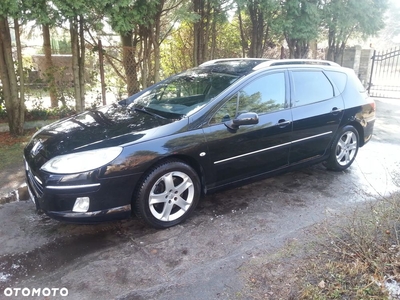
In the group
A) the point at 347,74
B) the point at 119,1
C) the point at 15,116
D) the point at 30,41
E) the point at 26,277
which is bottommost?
the point at 26,277

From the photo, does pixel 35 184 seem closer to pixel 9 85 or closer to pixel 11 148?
pixel 11 148

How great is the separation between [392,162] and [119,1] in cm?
524

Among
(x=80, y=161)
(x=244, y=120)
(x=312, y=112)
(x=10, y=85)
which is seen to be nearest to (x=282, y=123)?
(x=312, y=112)

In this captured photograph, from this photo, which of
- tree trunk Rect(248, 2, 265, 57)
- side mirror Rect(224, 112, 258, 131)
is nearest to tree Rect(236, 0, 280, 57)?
tree trunk Rect(248, 2, 265, 57)

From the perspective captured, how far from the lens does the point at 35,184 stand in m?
3.10

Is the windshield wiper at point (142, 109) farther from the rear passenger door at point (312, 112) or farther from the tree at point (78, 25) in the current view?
the tree at point (78, 25)

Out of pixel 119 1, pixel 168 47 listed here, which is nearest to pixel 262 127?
pixel 119 1

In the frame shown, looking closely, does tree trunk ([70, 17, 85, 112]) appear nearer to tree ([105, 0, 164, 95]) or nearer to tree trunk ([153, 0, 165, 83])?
tree ([105, 0, 164, 95])

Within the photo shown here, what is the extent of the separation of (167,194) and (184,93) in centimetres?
137

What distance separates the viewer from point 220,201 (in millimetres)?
3996

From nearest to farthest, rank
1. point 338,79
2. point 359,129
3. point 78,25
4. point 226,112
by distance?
point 226,112 → point 338,79 → point 359,129 → point 78,25

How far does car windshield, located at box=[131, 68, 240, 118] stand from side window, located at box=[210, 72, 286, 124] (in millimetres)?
187

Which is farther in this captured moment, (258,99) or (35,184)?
(258,99)

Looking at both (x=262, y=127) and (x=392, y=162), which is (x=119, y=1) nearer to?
(x=262, y=127)
